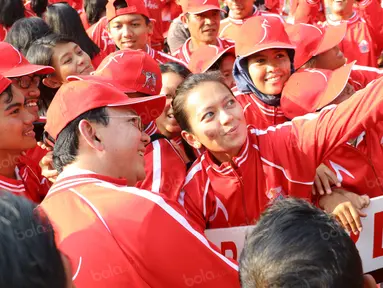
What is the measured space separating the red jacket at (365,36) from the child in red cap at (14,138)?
3310mm

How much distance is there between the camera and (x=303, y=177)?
2.35m

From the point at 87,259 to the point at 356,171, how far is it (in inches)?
54.6

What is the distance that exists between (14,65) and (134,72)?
1.88 ft

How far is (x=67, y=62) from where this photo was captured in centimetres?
333

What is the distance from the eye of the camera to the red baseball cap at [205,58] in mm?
3492

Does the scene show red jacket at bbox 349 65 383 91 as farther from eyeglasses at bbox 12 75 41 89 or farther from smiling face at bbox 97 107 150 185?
eyeglasses at bbox 12 75 41 89

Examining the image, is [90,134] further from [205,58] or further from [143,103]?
[205,58]

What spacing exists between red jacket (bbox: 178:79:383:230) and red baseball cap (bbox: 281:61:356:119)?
25 centimetres

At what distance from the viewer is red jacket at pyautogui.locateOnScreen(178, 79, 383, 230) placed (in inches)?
90.7

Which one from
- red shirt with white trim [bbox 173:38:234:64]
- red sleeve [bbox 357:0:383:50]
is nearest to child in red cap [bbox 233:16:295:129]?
red shirt with white trim [bbox 173:38:234:64]

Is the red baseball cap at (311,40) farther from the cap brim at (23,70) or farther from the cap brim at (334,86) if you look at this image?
the cap brim at (23,70)

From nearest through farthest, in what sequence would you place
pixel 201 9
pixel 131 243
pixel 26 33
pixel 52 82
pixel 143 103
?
pixel 131 243 → pixel 143 103 → pixel 52 82 → pixel 26 33 → pixel 201 9

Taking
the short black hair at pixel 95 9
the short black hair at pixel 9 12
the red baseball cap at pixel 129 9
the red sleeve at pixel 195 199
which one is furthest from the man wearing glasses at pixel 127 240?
the short black hair at pixel 95 9

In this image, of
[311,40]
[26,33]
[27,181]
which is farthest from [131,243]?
[26,33]
